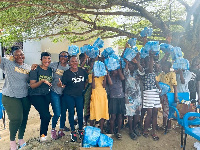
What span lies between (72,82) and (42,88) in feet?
1.65

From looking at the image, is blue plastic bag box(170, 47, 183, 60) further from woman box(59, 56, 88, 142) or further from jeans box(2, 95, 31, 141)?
jeans box(2, 95, 31, 141)

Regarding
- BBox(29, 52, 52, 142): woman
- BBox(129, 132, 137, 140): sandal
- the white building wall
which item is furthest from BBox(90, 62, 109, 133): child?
the white building wall

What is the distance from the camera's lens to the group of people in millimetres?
2914

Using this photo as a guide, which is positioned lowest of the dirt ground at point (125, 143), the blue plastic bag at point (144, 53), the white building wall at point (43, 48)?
the dirt ground at point (125, 143)

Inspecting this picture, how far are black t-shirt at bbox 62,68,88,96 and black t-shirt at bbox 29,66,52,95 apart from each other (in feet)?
0.90

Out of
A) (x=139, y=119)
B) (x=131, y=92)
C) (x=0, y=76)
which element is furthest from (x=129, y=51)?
(x=0, y=76)

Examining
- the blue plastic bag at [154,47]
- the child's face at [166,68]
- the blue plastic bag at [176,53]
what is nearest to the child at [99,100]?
the blue plastic bag at [154,47]

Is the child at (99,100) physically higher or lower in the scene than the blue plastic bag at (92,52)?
lower

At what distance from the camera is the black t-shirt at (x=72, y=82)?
317cm

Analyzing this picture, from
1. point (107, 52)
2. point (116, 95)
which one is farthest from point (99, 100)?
point (107, 52)

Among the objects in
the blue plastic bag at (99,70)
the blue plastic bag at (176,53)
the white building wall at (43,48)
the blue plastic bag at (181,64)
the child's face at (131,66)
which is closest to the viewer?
the blue plastic bag at (99,70)

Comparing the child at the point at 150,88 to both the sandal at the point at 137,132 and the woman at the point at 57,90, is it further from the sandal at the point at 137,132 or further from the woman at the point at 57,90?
the woman at the point at 57,90

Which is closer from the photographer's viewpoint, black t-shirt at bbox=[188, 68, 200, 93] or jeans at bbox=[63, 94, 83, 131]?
jeans at bbox=[63, 94, 83, 131]

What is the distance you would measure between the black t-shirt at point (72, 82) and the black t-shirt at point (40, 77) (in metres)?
0.28
